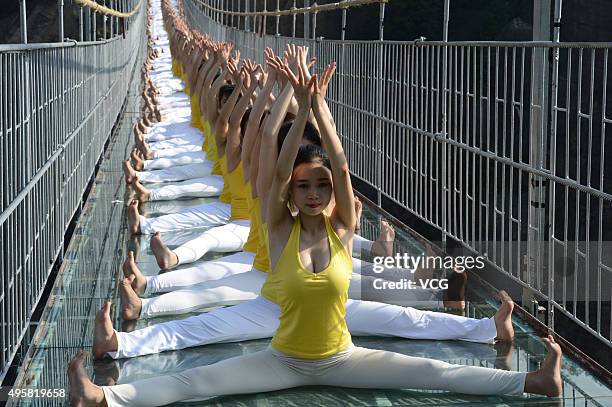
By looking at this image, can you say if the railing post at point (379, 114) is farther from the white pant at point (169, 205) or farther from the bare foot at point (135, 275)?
the bare foot at point (135, 275)

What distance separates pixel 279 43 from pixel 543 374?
13165mm

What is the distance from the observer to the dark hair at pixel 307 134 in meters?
4.93

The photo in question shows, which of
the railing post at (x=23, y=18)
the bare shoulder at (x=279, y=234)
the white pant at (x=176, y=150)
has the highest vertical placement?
the railing post at (x=23, y=18)

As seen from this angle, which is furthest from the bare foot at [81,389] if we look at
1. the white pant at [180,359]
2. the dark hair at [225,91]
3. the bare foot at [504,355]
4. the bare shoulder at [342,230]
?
the dark hair at [225,91]

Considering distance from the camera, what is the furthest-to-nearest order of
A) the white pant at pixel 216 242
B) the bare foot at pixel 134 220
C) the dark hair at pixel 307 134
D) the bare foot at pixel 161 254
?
1. the bare foot at pixel 134 220
2. the white pant at pixel 216 242
3. the bare foot at pixel 161 254
4. the dark hair at pixel 307 134

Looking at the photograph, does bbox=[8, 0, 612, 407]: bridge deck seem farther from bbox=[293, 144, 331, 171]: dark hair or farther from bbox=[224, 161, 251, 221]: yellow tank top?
bbox=[293, 144, 331, 171]: dark hair

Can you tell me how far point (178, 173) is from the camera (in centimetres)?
1101

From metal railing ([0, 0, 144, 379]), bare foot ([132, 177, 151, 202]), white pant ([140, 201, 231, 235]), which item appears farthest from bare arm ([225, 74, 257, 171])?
bare foot ([132, 177, 151, 202])

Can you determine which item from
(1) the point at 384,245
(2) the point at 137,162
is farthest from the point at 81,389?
(2) the point at 137,162

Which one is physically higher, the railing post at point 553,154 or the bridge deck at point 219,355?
the railing post at point 553,154

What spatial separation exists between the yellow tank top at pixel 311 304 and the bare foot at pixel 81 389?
2.36 ft

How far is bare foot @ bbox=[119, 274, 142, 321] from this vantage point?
583cm

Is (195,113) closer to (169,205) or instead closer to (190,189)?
(190,189)

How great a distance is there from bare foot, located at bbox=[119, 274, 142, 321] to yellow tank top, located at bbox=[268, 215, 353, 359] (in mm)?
1449
